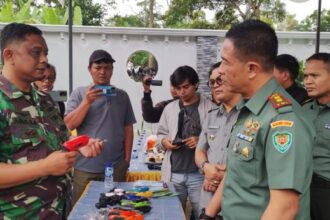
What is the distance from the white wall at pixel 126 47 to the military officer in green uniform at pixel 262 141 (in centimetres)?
826

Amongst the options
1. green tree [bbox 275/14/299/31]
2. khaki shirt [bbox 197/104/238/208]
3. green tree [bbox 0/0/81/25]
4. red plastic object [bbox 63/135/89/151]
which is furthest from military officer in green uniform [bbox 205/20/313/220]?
green tree [bbox 275/14/299/31]

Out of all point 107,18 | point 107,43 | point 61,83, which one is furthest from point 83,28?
point 107,18

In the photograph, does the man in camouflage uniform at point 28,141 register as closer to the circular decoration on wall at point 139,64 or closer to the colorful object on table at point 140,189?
the colorful object on table at point 140,189

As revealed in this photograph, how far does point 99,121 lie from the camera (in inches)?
135

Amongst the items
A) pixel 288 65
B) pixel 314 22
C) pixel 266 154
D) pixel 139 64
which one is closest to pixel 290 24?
pixel 314 22

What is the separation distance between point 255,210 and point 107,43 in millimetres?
8710

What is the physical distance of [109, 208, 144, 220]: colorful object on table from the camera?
2193 mm

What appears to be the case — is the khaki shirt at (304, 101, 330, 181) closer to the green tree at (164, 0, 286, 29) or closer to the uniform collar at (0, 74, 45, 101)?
the uniform collar at (0, 74, 45, 101)

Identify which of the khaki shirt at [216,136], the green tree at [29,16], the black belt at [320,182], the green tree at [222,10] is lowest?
the black belt at [320,182]

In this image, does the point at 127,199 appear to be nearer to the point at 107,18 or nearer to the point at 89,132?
the point at 89,132

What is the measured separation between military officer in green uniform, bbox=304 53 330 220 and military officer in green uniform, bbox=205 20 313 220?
0.95 meters

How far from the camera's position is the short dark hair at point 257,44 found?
140 centimetres

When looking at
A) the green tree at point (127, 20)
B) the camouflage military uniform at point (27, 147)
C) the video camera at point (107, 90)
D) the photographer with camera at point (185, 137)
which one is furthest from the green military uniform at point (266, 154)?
the green tree at point (127, 20)

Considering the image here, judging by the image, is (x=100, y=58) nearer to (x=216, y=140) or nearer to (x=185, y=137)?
(x=185, y=137)
